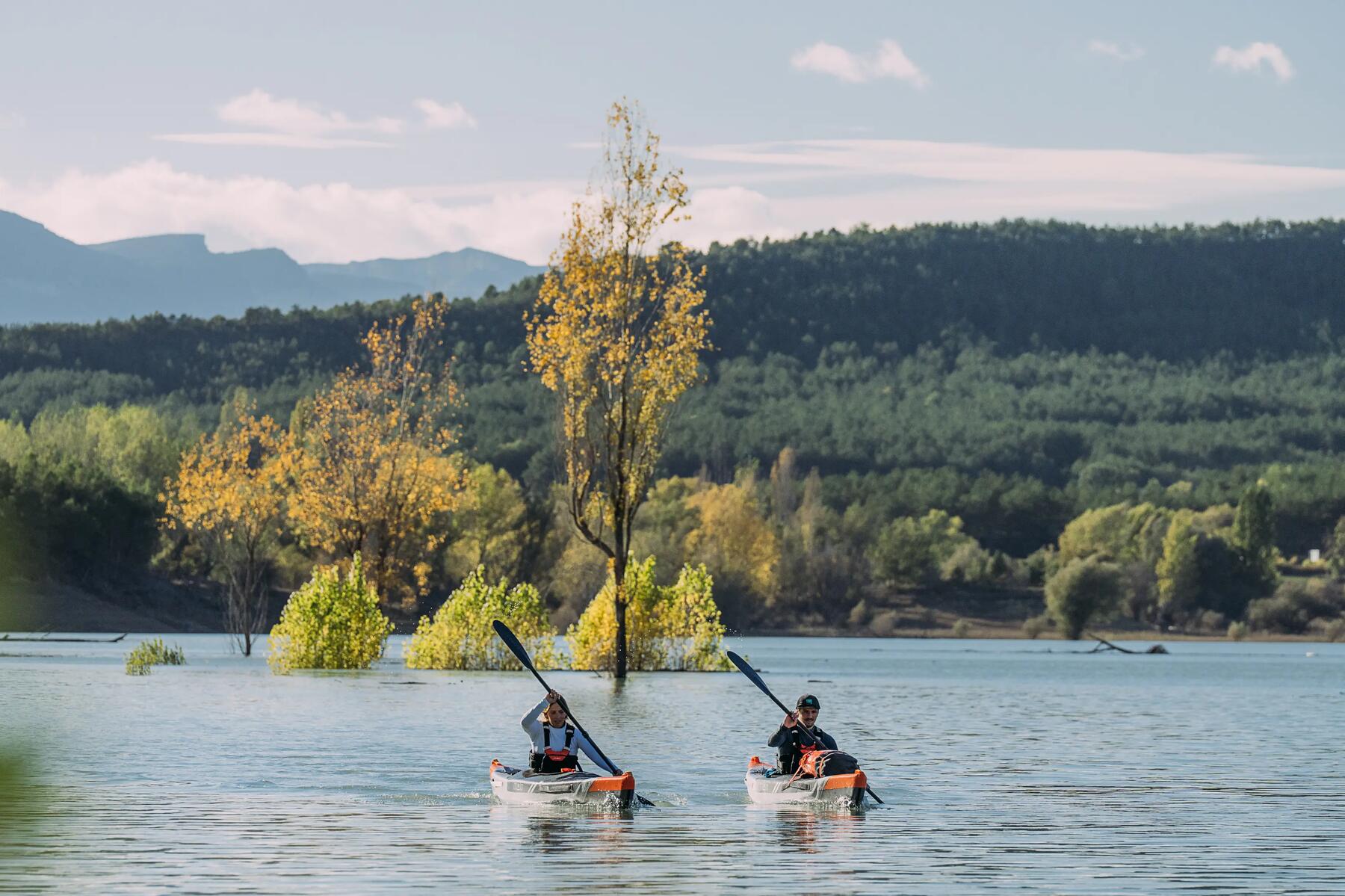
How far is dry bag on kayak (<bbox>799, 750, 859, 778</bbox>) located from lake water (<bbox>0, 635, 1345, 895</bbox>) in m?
0.63

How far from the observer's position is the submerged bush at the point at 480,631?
56.6 meters

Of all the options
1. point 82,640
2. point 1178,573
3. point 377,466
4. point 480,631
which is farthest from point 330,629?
point 1178,573

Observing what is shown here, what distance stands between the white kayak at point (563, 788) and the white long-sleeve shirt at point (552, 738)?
31 cm

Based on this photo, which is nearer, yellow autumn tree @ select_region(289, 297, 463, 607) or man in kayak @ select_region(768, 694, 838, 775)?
man in kayak @ select_region(768, 694, 838, 775)

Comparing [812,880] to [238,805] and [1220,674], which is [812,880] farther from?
[1220,674]

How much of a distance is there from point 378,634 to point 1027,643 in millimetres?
88110

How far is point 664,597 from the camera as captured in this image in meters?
57.8

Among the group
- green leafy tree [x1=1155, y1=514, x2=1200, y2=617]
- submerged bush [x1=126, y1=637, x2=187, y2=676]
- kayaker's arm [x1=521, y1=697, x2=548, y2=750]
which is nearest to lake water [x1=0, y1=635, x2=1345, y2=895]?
kayaker's arm [x1=521, y1=697, x2=548, y2=750]

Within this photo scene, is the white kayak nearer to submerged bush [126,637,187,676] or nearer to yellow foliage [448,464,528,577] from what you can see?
submerged bush [126,637,187,676]

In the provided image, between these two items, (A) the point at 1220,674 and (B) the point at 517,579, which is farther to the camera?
(B) the point at 517,579

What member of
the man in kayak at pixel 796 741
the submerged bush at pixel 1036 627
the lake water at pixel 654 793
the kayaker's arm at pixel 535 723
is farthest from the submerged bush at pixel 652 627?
the submerged bush at pixel 1036 627

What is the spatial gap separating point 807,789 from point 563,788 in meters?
3.31

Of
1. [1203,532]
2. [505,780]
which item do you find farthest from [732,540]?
[505,780]

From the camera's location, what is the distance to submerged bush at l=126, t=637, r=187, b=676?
203ft
